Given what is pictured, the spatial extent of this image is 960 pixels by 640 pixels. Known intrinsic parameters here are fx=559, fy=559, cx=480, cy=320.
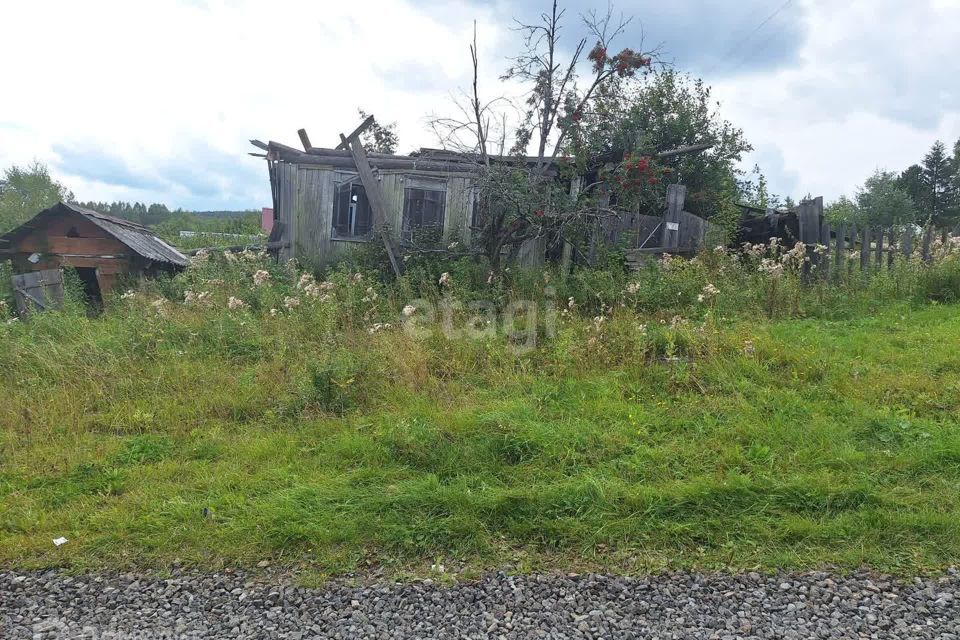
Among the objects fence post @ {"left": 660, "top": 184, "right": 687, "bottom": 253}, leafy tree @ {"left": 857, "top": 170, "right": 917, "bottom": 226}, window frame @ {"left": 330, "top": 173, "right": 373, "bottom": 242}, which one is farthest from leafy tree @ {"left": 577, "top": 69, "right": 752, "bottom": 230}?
leafy tree @ {"left": 857, "top": 170, "right": 917, "bottom": 226}

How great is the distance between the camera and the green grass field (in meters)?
3.14

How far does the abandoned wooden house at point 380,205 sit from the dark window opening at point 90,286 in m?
3.36

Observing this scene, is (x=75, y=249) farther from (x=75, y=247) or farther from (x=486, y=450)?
(x=486, y=450)

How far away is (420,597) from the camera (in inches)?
108

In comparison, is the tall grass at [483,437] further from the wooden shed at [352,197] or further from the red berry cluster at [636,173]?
the wooden shed at [352,197]

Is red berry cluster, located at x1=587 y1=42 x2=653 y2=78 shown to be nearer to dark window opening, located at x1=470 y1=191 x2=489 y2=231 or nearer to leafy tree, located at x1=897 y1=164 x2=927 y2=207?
dark window opening, located at x1=470 y1=191 x2=489 y2=231

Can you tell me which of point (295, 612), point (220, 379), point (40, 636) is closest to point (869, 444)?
point (295, 612)

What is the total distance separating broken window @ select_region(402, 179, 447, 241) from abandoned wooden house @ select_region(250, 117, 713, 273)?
21mm

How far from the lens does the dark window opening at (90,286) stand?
10.2m

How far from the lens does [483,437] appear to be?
4148mm

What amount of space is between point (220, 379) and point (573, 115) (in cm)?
712

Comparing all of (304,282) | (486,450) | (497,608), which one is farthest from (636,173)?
(497,608)

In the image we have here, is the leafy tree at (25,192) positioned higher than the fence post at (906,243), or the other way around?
the leafy tree at (25,192)

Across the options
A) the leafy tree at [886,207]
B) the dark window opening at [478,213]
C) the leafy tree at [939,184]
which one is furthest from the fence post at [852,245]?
the leafy tree at [939,184]
